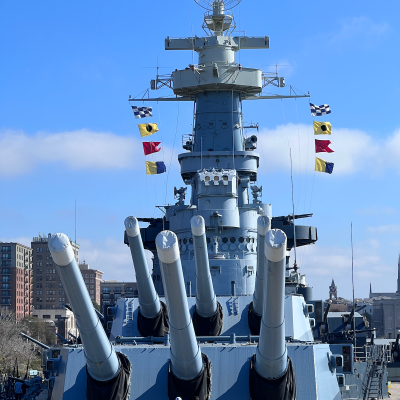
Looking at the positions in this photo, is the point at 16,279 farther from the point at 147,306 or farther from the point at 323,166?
the point at 147,306

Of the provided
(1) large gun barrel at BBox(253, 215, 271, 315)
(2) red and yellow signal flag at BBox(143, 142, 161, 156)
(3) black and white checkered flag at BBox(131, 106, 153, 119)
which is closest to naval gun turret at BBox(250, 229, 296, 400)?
(1) large gun barrel at BBox(253, 215, 271, 315)

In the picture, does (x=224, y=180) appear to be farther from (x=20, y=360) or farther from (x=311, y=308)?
(x=20, y=360)

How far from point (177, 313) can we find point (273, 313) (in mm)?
1023

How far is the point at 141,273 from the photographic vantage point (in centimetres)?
1141

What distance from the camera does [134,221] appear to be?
10.4 m

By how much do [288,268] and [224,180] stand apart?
3.70m

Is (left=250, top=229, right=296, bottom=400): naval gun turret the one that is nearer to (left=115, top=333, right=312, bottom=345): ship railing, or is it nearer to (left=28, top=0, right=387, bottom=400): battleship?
(left=28, top=0, right=387, bottom=400): battleship

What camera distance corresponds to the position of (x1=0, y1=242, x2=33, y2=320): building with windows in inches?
2933

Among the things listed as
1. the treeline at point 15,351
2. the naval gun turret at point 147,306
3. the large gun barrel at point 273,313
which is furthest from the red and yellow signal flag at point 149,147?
the treeline at point 15,351

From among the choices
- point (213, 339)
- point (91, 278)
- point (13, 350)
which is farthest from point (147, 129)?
point (91, 278)

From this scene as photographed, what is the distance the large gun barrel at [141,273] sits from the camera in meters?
10.4

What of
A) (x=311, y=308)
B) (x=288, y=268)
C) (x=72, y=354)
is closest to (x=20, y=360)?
(x=288, y=268)

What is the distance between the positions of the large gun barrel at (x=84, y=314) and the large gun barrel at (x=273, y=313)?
1.74 meters

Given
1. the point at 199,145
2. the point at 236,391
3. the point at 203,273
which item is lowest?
the point at 236,391
